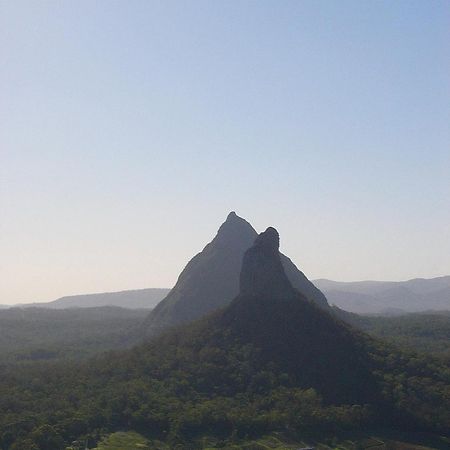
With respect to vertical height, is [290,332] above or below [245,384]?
above

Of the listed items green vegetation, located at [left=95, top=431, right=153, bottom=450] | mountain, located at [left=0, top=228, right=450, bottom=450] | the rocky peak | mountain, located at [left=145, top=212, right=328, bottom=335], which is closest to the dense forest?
mountain, located at [left=0, top=228, right=450, bottom=450]

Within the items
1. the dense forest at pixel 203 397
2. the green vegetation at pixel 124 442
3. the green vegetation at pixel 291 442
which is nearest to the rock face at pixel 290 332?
the dense forest at pixel 203 397

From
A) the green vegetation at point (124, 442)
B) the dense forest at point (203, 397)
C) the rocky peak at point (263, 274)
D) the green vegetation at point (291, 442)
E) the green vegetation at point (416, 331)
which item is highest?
the rocky peak at point (263, 274)

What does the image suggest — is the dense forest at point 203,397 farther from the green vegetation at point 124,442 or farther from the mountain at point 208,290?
the mountain at point 208,290

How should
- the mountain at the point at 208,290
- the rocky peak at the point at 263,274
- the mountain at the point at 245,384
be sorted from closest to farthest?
the mountain at the point at 245,384 → the rocky peak at the point at 263,274 → the mountain at the point at 208,290

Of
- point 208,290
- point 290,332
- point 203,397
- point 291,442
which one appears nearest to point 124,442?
point 203,397

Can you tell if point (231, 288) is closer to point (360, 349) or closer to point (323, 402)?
point (360, 349)

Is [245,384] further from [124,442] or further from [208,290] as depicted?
[208,290]

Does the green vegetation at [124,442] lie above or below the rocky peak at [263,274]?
below

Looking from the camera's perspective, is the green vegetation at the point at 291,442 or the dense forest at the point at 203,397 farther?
the dense forest at the point at 203,397
